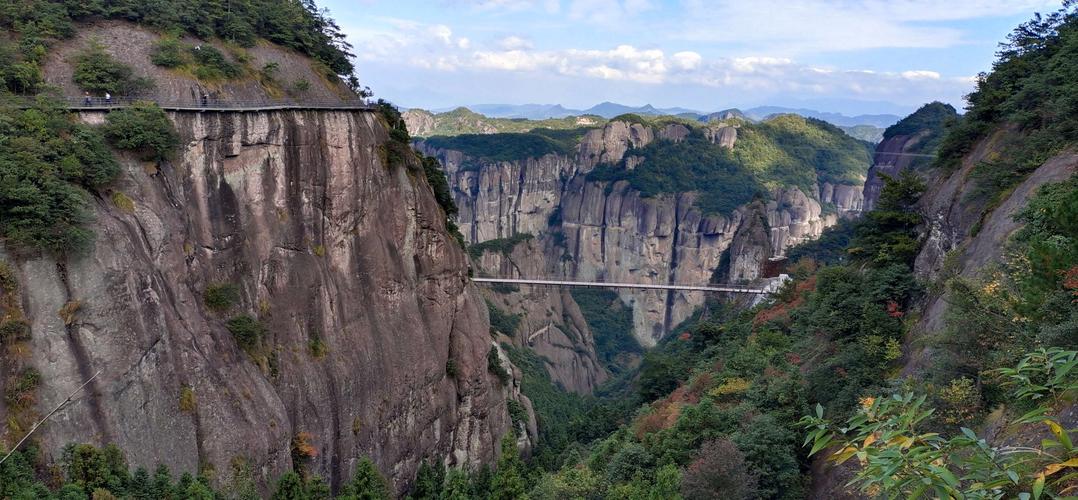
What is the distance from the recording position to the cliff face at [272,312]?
1816 cm

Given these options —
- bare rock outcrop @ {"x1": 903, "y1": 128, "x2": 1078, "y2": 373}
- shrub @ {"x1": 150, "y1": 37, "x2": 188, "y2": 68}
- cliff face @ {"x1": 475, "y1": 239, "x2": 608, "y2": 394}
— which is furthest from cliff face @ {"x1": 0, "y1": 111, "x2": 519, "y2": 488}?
cliff face @ {"x1": 475, "y1": 239, "x2": 608, "y2": 394}

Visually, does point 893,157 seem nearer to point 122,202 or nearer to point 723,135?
point 723,135

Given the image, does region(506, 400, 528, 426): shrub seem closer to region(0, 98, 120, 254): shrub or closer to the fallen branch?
the fallen branch

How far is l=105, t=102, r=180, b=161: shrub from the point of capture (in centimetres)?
2066

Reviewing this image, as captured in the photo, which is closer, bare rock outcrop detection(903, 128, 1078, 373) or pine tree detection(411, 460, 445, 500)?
bare rock outcrop detection(903, 128, 1078, 373)

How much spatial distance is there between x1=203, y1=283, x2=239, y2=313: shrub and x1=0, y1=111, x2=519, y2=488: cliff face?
0.25m

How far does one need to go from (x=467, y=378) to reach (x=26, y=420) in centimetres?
2134

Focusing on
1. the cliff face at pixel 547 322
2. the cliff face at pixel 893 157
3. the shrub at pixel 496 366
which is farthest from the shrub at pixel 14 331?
the cliff face at pixel 893 157

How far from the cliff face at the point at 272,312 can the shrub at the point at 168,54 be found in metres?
2.71

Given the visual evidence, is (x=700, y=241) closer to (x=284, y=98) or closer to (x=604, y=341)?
(x=604, y=341)

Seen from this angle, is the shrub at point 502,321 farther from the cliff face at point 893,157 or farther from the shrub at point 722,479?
the shrub at point 722,479

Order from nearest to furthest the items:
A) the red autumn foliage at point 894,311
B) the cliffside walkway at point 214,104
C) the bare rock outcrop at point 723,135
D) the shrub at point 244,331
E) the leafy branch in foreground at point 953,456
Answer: the leafy branch in foreground at point 953,456, the cliffside walkway at point 214,104, the shrub at point 244,331, the red autumn foliage at point 894,311, the bare rock outcrop at point 723,135

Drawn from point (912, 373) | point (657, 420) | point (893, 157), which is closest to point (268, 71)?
point (657, 420)

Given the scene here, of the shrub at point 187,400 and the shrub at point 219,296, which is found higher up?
A: the shrub at point 219,296
